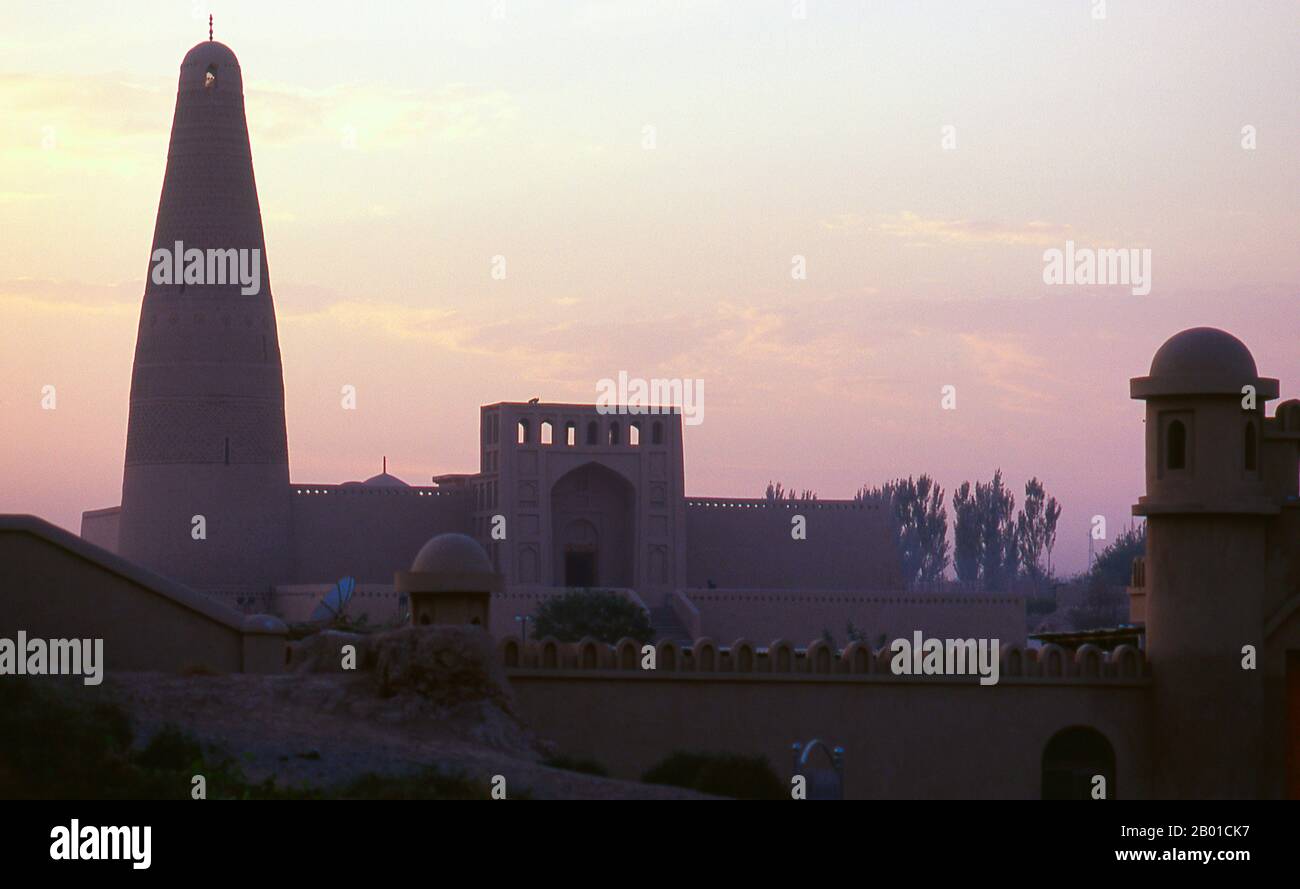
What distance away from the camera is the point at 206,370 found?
52312 mm

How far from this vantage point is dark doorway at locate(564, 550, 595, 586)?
59094 millimetres

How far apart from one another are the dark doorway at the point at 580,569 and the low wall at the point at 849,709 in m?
35.6

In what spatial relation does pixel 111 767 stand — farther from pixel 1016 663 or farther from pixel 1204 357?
pixel 1204 357

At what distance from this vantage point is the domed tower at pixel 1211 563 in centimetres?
2316

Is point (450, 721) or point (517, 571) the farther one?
point (517, 571)

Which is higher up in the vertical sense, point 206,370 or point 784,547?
point 206,370

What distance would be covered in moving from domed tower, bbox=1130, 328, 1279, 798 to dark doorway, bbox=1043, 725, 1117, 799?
1.78ft

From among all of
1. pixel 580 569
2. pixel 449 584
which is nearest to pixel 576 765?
pixel 449 584

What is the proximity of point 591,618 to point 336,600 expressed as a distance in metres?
5.86
